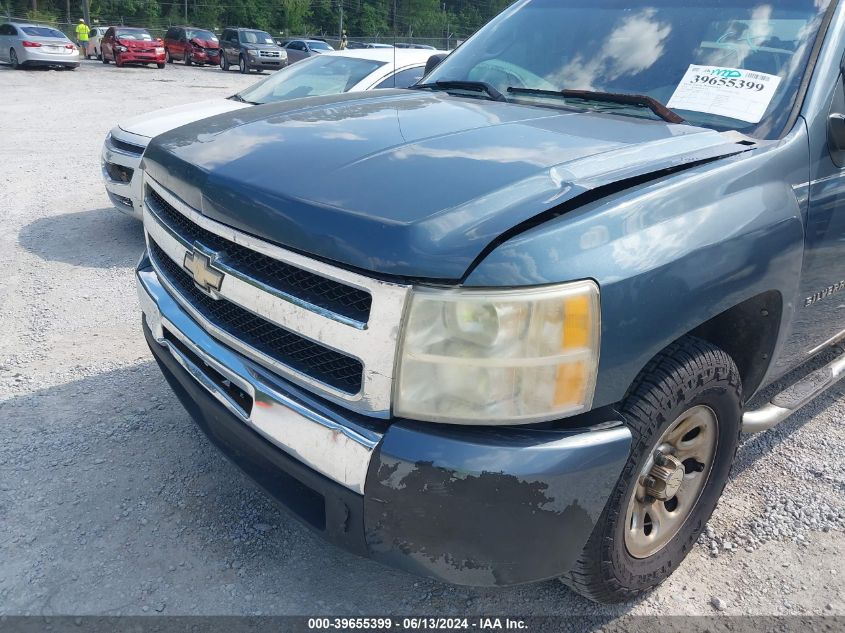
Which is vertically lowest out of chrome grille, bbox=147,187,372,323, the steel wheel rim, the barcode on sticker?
the steel wheel rim

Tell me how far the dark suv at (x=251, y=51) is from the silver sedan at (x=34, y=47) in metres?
6.34

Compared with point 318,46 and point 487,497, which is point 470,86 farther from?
point 318,46

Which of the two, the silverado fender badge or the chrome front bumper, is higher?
the silverado fender badge

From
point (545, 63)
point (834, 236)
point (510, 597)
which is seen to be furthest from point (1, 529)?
point (834, 236)

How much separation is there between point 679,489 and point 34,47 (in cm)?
2534

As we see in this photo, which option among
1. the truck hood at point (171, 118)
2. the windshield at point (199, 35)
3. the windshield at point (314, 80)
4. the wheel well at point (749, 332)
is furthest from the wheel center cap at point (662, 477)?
the windshield at point (199, 35)

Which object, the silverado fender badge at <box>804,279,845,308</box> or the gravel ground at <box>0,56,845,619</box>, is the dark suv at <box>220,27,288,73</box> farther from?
the silverado fender badge at <box>804,279,845,308</box>

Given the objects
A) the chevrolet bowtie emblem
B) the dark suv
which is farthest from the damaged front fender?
the dark suv

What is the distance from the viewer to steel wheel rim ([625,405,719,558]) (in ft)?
7.06

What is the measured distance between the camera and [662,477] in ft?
7.06

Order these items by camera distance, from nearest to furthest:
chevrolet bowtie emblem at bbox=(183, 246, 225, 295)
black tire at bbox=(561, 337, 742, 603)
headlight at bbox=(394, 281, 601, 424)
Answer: headlight at bbox=(394, 281, 601, 424), black tire at bbox=(561, 337, 742, 603), chevrolet bowtie emblem at bbox=(183, 246, 225, 295)

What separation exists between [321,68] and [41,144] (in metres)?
5.22

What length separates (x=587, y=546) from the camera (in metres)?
1.97

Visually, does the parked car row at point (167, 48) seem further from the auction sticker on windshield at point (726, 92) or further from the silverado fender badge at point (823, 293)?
the silverado fender badge at point (823, 293)
